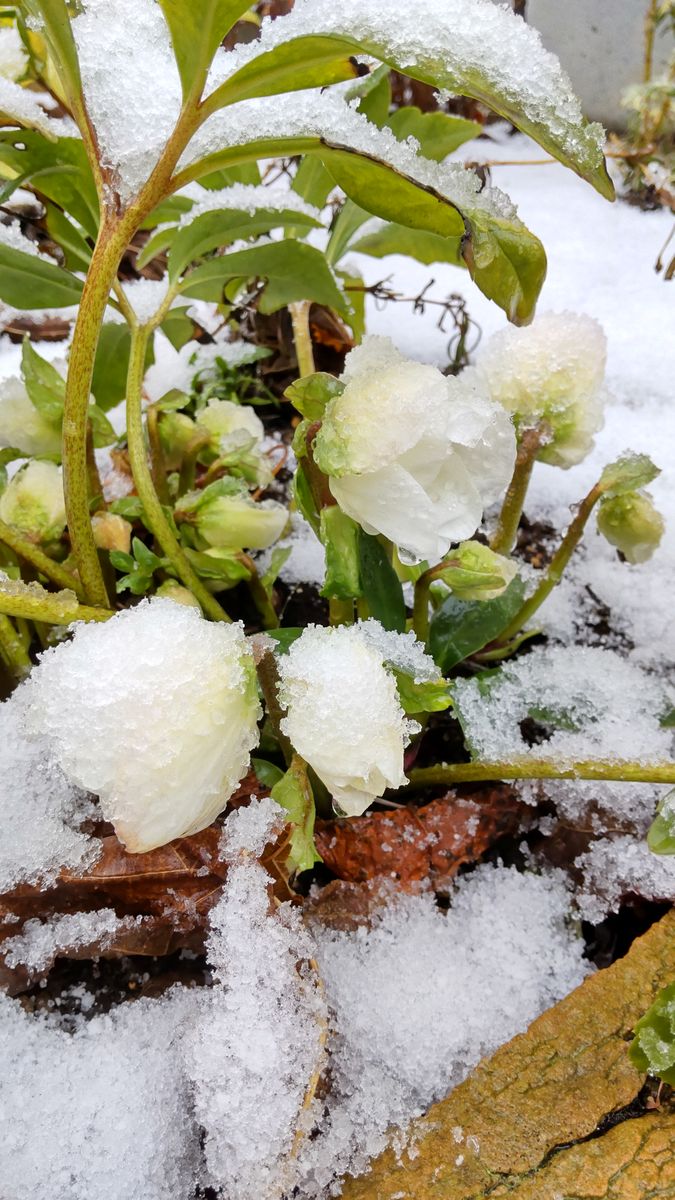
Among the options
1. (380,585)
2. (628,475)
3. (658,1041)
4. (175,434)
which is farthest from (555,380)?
(658,1041)

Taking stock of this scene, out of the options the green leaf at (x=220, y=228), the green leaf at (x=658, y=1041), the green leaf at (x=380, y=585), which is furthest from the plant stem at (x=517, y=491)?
the green leaf at (x=658, y=1041)

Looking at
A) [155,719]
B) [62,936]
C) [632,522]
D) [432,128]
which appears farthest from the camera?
[432,128]

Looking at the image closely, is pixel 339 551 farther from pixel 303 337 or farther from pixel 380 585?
pixel 303 337

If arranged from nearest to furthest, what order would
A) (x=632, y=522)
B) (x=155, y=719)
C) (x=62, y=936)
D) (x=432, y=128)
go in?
1. (x=155, y=719)
2. (x=62, y=936)
3. (x=632, y=522)
4. (x=432, y=128)

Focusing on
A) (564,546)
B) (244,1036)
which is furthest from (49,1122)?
(564,546)

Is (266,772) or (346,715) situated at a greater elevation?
(346,715)

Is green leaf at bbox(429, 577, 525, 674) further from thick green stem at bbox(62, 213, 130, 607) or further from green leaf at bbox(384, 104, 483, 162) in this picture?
green leaf at bbox(384, 104, 483, 162)

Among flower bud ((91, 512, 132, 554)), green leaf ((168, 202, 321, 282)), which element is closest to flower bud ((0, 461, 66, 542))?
flower bud ((91, 512, 132, 554))
